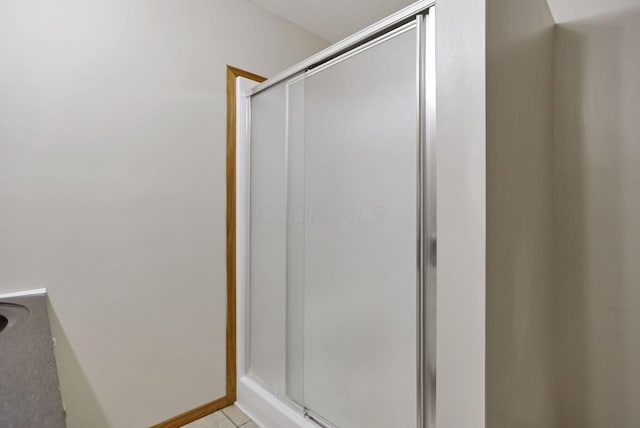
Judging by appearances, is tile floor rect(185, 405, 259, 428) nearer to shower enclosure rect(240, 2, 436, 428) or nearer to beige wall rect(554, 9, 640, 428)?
shower enclosure rect(240, 2, 436, 428)

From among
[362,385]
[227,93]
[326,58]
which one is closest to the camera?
[362,385]

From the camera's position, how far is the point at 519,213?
3.42 feet

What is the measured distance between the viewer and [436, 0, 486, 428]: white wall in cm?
80

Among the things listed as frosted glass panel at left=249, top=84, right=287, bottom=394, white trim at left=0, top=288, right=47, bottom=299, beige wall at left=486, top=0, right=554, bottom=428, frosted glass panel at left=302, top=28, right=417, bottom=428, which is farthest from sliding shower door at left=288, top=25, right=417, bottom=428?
white trim at left=0, top=288, right=47, bottom=299

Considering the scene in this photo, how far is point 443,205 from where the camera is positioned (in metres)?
0.88

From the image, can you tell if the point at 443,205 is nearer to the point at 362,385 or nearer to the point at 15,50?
the point at 362,385

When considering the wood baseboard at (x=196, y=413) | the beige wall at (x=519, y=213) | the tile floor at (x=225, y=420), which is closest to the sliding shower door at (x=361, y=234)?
the beige wall at (x=519, y=213)

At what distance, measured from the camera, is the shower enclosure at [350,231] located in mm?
1123

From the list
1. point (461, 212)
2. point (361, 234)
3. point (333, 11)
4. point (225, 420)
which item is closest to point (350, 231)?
point (361, 234)

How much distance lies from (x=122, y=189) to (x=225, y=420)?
139 cm

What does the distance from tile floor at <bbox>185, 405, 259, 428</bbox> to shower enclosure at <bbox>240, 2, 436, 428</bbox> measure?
20cm

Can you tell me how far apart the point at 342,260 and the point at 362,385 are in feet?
1.75

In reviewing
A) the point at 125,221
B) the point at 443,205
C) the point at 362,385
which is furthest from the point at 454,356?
the point at 125,221

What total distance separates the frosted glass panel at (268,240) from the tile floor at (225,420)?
Answer: 228 millimetres
